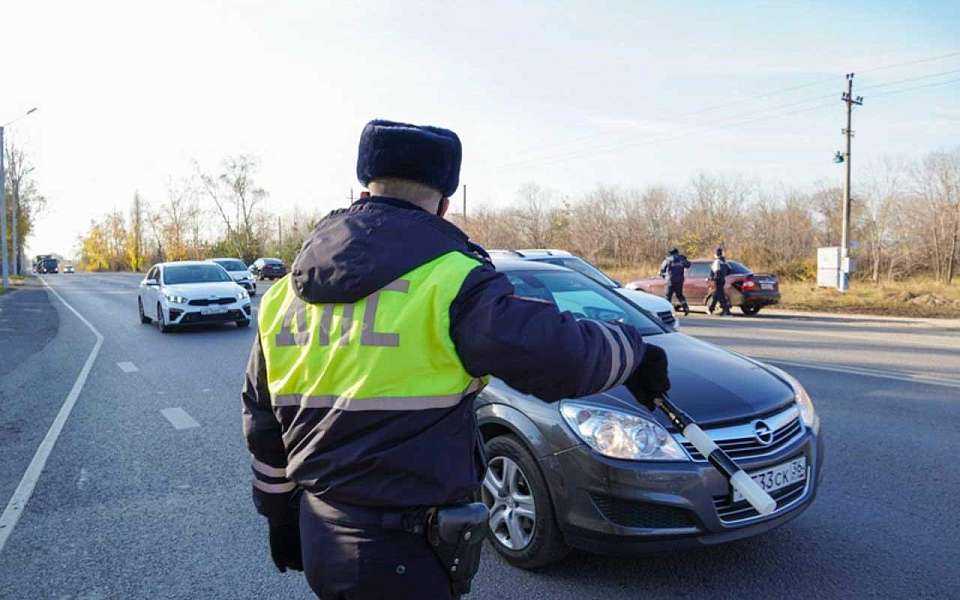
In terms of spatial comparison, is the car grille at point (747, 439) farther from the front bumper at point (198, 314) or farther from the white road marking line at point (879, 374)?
the front bumper at point (198, 314)

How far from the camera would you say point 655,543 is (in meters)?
3.33

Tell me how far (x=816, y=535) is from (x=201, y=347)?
10993mm

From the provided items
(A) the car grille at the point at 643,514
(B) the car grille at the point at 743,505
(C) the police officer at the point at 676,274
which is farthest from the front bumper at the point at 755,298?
(A) the car grille at the point at 643,514

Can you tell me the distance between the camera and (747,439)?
3.50 metres

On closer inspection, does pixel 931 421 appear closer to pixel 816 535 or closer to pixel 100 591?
pixel 816 535

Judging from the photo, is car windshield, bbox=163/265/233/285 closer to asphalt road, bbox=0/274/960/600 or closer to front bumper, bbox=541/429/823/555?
asphalt road, bbox=0/274/960/600

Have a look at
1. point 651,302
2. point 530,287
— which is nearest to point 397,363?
point 530,287

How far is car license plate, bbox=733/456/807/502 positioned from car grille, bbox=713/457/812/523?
2cm

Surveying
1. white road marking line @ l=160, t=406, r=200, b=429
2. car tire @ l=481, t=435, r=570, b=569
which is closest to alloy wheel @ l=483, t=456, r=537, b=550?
car tire @ l=481, t=435, r=570, b=569

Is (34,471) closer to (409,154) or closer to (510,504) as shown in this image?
(510,504)

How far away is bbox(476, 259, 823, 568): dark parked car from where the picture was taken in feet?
10.9

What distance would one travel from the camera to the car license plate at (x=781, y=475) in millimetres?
3451

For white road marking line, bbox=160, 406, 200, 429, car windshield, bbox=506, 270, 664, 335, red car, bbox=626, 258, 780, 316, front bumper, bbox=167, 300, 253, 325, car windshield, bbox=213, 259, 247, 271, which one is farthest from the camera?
car windshield, bbox=213, 259, 247, 271

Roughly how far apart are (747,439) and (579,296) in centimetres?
227
